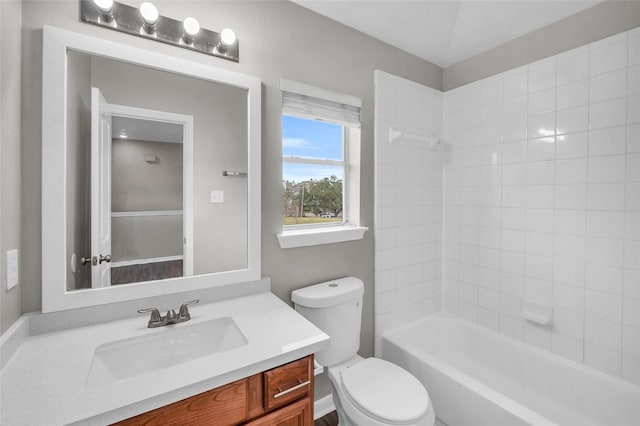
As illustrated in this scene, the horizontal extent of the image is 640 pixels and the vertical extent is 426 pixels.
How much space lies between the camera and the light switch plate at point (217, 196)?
153 cm

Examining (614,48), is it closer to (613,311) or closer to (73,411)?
(613,311)

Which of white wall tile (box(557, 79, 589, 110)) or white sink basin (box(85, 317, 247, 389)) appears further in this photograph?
white wall tile (box(557, 79, 589, 110))

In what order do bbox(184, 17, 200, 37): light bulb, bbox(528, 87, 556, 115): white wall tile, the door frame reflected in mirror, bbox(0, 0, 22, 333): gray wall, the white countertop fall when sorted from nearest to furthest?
the white countertop, bbox(0, 0, 22, 333): gray wall, the door frame reflected in mirror, bbox(184, 17, 200, 37): light bulb, bbox(528, 87, 556, 115): white wall tile

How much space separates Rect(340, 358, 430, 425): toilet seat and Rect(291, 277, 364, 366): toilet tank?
117mm

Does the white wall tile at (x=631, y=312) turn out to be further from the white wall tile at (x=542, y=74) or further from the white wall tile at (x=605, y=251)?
the white wall tile at (x=542, y=74)

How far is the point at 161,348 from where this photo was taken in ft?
3.91

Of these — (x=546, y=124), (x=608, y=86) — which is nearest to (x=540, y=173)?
(x=546, y=124)

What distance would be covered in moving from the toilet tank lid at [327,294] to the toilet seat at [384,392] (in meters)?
0.36

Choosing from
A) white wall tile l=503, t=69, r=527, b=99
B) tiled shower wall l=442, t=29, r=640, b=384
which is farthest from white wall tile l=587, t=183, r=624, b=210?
white wall tile l=503, t=69, r=527, b=99

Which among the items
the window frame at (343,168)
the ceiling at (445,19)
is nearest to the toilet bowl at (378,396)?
the window frame at (343,168)

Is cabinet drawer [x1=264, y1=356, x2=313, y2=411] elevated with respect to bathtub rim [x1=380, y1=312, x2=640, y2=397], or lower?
elevated

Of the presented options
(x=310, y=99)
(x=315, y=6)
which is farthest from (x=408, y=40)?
(x=310, y=99)

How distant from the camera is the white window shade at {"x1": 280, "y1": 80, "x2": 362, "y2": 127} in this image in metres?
1.73

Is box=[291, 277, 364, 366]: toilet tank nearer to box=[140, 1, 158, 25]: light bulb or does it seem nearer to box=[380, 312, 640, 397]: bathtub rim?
box=[380, 312, 640, 397]: bathtub rim
